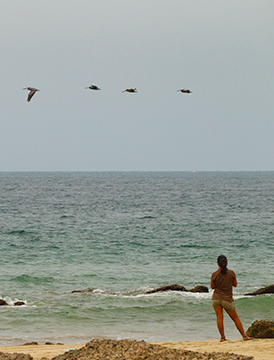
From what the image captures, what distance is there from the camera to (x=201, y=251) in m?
28.5

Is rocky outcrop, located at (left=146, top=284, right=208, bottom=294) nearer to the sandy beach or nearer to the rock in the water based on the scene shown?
the sandy beach

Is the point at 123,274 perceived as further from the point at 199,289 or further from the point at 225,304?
the point at 225,304

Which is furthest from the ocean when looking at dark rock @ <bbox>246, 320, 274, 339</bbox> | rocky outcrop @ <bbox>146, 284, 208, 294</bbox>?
dark rock @ <bbox>246, 320, 274, 339</bbox>

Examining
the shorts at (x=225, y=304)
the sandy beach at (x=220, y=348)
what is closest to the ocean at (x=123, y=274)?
the sandy beach at (x=220, y=348)

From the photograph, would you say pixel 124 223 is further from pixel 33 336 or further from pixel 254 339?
pixel 254 339

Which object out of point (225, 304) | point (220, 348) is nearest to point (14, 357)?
point (220, 348)

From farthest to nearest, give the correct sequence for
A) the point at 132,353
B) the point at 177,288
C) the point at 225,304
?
the point at 177,288 < the point at 225,304 < the point at 132,353

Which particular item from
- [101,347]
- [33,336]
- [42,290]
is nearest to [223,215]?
[42,290]

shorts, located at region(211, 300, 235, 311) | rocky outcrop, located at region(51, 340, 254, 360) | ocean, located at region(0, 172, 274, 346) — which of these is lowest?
ocean, located at region(0, 172, 274, 346)

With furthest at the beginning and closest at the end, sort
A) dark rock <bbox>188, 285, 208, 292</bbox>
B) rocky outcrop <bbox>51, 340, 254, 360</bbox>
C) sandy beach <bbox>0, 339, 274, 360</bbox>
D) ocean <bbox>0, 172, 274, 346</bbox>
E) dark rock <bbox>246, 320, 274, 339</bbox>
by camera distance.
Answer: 1. dark rock <bbox>188, 285, 208, 292</bbox>
2. ocean <bbox>0, 172, 274, 346</bbox>
3. dark rock <bbox>246, 320, 274, 339</bbox>
4. sandy beach <bbox>0, 339, 274, 360</bbox>
5. rocky outcrop <bbox>51, 340, 254, 360</bbox>

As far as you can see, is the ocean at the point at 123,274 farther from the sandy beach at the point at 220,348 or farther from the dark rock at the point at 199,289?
the sandy beach at the point at 220,348

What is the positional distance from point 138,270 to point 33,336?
10.2 meters

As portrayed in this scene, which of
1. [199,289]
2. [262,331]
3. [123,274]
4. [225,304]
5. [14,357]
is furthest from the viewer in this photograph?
[123,274]

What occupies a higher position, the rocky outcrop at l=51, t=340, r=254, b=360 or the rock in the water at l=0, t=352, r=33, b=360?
the rocky outcrop at l=51, t=340, r=254, b=360
